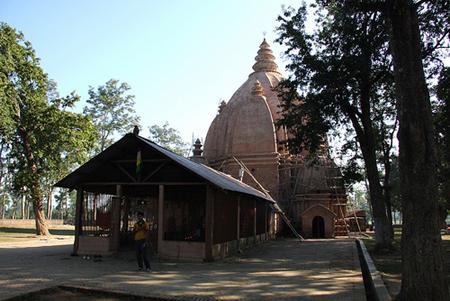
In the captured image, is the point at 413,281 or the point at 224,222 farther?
the point at 224,222

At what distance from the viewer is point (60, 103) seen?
105ft

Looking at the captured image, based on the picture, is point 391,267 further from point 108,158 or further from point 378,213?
point 108,158

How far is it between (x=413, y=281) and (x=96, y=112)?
4838 centimetres

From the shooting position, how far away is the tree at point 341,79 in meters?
20.1

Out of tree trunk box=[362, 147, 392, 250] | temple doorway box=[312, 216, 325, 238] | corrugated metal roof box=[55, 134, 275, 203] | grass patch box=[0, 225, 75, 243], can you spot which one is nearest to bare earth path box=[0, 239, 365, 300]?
corrugated metal roof box=[55, 134, 275, 203]

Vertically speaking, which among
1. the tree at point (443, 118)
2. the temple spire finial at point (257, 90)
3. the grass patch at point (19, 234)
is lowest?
the grass patch at point (19, 234)

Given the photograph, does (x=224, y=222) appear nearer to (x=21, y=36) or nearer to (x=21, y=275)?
(x=21, y=275)

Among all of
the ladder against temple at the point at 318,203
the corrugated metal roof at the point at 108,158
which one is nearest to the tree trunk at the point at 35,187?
the corrugated metal roof at the point at 108,158

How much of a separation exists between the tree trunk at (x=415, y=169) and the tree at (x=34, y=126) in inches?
1078

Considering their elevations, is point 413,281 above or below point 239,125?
below

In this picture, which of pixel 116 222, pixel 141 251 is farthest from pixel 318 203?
pixel 141 251

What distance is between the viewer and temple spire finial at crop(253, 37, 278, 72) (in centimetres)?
4884

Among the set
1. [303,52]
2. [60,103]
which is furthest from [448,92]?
[60,103]

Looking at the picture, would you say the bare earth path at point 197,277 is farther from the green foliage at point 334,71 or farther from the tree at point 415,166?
the green foliage at point 334,71
